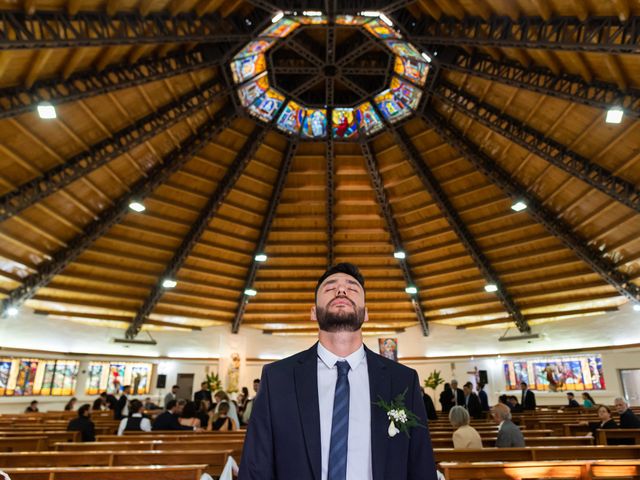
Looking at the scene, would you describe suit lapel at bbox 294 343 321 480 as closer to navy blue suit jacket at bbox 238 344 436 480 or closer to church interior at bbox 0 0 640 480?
navy blue suit jacket at bbox 238 344 436 480

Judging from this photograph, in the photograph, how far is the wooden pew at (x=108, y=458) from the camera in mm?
5426

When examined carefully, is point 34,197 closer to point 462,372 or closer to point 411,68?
point 411,68

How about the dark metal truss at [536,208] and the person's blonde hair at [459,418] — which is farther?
the dark metal truss at [536,208]

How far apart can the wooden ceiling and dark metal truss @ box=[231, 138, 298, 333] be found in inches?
5.0

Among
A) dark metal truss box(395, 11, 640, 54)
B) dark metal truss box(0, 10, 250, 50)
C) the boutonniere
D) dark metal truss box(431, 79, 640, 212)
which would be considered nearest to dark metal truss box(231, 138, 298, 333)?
dark metal truss box(431, 79, 640, 212)

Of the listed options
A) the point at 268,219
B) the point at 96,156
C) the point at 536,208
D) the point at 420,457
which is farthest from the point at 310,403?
the point at 268,219

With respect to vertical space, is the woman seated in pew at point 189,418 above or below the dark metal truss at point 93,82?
below

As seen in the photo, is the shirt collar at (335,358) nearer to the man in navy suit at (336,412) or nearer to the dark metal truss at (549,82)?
the man in navy suit at (336,412)

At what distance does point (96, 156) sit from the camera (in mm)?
12797

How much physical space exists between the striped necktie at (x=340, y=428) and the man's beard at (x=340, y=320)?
0.56 ft

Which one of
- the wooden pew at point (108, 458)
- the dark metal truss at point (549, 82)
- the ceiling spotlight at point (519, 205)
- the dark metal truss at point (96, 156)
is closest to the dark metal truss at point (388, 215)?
the dark metal truss at point (549, 82)

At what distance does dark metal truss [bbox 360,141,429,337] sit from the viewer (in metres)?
16.5

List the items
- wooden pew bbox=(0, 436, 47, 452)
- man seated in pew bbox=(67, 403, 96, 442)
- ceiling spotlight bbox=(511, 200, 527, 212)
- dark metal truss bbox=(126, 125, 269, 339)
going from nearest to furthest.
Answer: wooden pew bbox=(0, 436, 47, 452) < man seated in pew bbox=(67, 403, 96, 442) < ceiling spotlight bbox=(511, 200, 527, 212) < dark metal truss bbox=(126, 125, 269, 339)

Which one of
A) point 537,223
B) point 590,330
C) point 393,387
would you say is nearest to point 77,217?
point 393,387
